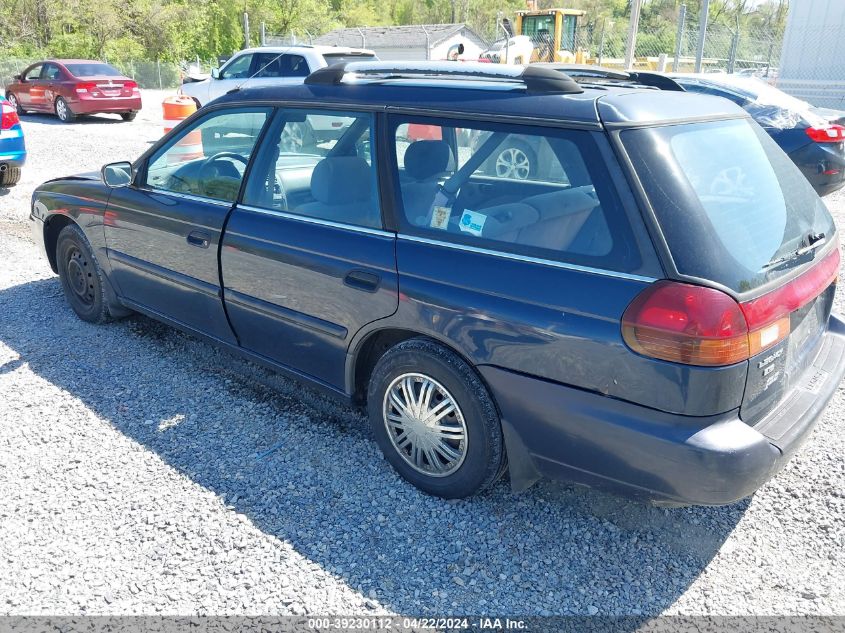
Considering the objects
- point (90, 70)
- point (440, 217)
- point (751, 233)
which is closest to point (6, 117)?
point (440, 217)

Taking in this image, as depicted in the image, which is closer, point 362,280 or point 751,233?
point 751,233

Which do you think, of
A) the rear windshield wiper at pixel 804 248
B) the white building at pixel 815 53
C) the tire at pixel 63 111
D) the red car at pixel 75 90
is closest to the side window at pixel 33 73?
the red car at pixel 75 90

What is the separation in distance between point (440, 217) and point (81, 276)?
3264 millimetres

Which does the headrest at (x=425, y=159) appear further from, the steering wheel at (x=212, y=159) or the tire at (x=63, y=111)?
the tire at (x=63, y=111)

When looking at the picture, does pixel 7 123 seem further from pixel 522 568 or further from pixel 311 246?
pixel 522 568

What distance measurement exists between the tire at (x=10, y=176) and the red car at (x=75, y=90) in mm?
8521

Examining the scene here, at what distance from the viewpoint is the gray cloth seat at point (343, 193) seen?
3.20 m

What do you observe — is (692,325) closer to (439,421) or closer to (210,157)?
(439,421)

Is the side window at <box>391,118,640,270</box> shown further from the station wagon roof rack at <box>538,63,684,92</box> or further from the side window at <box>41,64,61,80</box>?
the side window at <box>41,64,61,80</box>

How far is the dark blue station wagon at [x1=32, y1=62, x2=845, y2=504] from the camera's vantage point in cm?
238

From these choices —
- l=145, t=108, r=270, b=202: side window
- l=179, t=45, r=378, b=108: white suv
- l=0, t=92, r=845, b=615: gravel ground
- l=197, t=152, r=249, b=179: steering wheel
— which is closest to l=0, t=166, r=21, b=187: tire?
l=179, t=45, r=378, b=108: white suv

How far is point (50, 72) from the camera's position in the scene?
18219 millimetres

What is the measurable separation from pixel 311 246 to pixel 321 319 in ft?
1.15

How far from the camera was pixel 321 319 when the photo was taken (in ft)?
11.0
